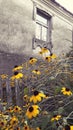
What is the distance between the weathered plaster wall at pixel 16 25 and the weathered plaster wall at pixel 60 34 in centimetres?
200

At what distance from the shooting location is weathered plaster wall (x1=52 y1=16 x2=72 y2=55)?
38.9 ft

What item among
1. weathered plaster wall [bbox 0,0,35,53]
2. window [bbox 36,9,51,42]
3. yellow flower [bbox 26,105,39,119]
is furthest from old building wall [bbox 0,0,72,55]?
yellow flower [bbox 26,105,39,119]

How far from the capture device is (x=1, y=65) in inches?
320

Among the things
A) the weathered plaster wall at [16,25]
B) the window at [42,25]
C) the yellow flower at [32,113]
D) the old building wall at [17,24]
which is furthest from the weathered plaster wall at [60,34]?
the yellow flower at [32,113]

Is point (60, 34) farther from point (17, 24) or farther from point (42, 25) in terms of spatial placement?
point (17, 24)

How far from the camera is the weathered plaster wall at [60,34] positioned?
11855 millimetres

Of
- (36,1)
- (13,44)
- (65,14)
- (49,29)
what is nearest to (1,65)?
(13,44)

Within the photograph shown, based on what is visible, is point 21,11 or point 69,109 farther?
point 21,11

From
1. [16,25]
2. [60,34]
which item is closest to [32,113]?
[16,25]

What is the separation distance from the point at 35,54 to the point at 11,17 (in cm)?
190

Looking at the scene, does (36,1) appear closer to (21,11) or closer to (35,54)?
(21,11)

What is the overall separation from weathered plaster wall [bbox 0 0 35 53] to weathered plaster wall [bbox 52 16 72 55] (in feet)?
6.55

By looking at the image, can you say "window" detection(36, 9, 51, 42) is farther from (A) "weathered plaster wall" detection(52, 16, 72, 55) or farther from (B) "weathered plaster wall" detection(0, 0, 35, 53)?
(B) "weathered plaster wall" detection(0, 0, 35, 53)

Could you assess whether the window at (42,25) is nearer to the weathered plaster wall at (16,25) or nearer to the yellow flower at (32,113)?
the weathered plaster wall at (16,25)
